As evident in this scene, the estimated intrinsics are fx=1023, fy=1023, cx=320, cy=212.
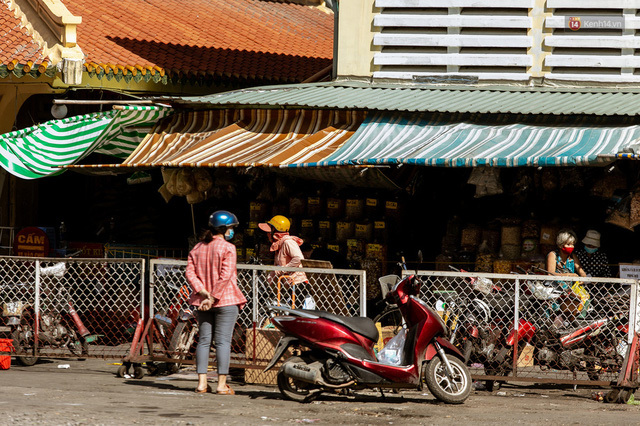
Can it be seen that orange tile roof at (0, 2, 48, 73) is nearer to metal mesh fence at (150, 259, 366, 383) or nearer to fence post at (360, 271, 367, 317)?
metal mesh fence at (150, 259, 366, 383)

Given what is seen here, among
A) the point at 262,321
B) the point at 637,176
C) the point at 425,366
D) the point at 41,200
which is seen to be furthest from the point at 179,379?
the point at 41,200

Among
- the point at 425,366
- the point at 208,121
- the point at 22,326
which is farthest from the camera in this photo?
the point at 208,121

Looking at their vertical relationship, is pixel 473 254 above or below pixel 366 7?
below

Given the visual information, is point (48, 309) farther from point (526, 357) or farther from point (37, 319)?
point (526, 357)

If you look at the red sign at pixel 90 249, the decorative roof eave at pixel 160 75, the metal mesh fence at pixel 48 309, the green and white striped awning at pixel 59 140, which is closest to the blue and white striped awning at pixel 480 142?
the metal mesh fence at pixel 48 309

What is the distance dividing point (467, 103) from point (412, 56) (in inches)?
61.9

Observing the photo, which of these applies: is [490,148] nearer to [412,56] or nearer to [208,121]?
[412,56]

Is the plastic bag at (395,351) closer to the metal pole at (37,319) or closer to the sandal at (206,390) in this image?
the sandal at (206,390)

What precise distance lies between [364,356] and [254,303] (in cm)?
167

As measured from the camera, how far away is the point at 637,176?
43.1 feet

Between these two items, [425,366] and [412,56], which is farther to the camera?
[412,56]

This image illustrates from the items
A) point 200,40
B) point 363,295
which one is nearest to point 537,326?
point 363,295

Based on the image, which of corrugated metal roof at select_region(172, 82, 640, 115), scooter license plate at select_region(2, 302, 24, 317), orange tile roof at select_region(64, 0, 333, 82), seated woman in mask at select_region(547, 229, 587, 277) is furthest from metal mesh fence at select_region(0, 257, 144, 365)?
orange tile roof at select_region(64, 0, 333, 82)

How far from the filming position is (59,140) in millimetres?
14781
